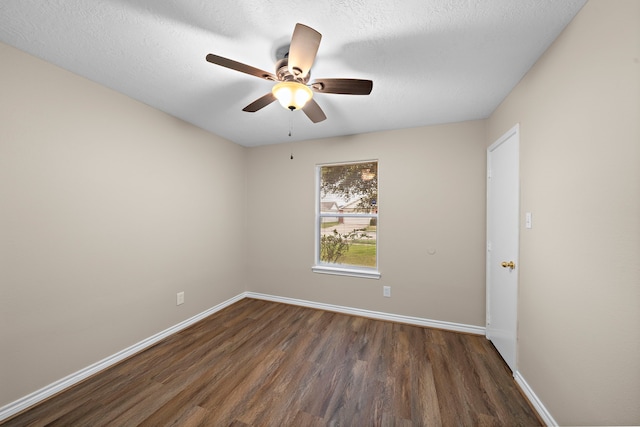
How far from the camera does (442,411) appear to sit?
1584mm

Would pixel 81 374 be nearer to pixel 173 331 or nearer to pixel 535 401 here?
pixel 173 331

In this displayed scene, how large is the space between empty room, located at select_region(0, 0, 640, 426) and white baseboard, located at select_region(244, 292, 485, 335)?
22mm

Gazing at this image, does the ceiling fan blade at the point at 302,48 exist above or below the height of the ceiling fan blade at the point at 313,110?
above

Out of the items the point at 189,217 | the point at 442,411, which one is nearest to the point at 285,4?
the point at 189,217

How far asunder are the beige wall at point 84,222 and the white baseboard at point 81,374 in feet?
0.13

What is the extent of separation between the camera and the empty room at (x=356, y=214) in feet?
3.92

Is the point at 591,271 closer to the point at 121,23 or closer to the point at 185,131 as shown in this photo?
the point at 121,23

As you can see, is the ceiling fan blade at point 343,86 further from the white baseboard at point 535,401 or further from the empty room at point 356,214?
the white baseboard at point 535,401

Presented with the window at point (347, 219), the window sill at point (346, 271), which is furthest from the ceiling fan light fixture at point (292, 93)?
the window sill at point (346, 271)

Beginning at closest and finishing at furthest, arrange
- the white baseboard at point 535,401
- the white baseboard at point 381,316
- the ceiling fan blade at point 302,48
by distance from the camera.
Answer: the ceiling fan blade at point 302,48, the white baseboard at point 535,401, the white baseboard at point 381,316

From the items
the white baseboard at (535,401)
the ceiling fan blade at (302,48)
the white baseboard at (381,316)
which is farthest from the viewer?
the white baseboard at (381,316)

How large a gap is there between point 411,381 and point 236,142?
11.6 feet

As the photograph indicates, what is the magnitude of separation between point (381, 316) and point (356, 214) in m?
1.38

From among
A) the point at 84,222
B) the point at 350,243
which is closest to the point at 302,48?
the point at 84,222
